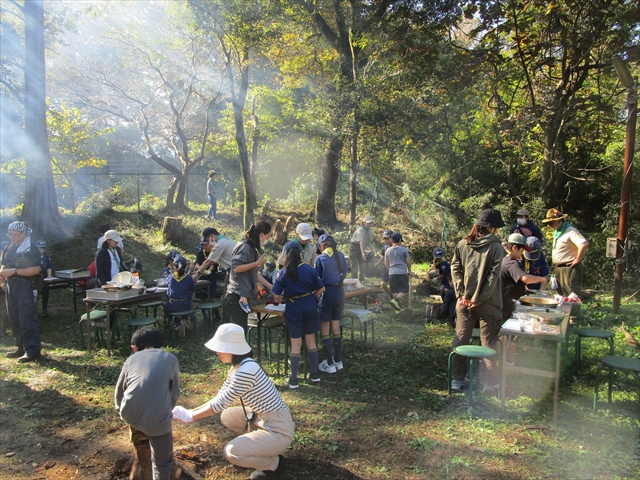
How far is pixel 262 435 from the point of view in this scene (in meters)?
3.62

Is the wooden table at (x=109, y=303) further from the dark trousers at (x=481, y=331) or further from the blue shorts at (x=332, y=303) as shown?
the dark trousers at (x=481, y=331)

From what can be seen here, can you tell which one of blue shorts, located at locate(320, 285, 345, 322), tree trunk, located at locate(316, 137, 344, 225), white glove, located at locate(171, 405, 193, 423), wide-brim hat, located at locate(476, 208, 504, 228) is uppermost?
tree trunk, located at locate(316, 137, 344, 225)

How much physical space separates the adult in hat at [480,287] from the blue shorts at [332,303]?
151 cm

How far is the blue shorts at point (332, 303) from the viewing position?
6.07 meters

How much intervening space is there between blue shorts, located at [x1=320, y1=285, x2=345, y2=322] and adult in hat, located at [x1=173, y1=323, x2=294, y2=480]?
240cm

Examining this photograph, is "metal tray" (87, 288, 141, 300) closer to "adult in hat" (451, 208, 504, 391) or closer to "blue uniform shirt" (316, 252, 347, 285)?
"blue uniform shirt" (316, 252, 347, 285)

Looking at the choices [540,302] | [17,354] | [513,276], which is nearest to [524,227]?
[513,276]

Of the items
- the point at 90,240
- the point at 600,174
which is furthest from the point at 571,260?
the point at 90,240

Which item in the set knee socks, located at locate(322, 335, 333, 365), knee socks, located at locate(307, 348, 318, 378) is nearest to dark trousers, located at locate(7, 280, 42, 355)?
knee socks, located at locate(307, 348, 318, 378)

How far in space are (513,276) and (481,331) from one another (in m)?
0.98

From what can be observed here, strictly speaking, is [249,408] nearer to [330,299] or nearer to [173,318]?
[330,299]

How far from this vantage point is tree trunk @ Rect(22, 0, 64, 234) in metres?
14.1

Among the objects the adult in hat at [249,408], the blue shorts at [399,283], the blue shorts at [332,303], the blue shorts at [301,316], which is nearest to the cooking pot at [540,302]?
the blue shorts at [332,303]

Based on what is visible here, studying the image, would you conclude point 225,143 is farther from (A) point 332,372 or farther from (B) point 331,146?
(A) point 332,372
